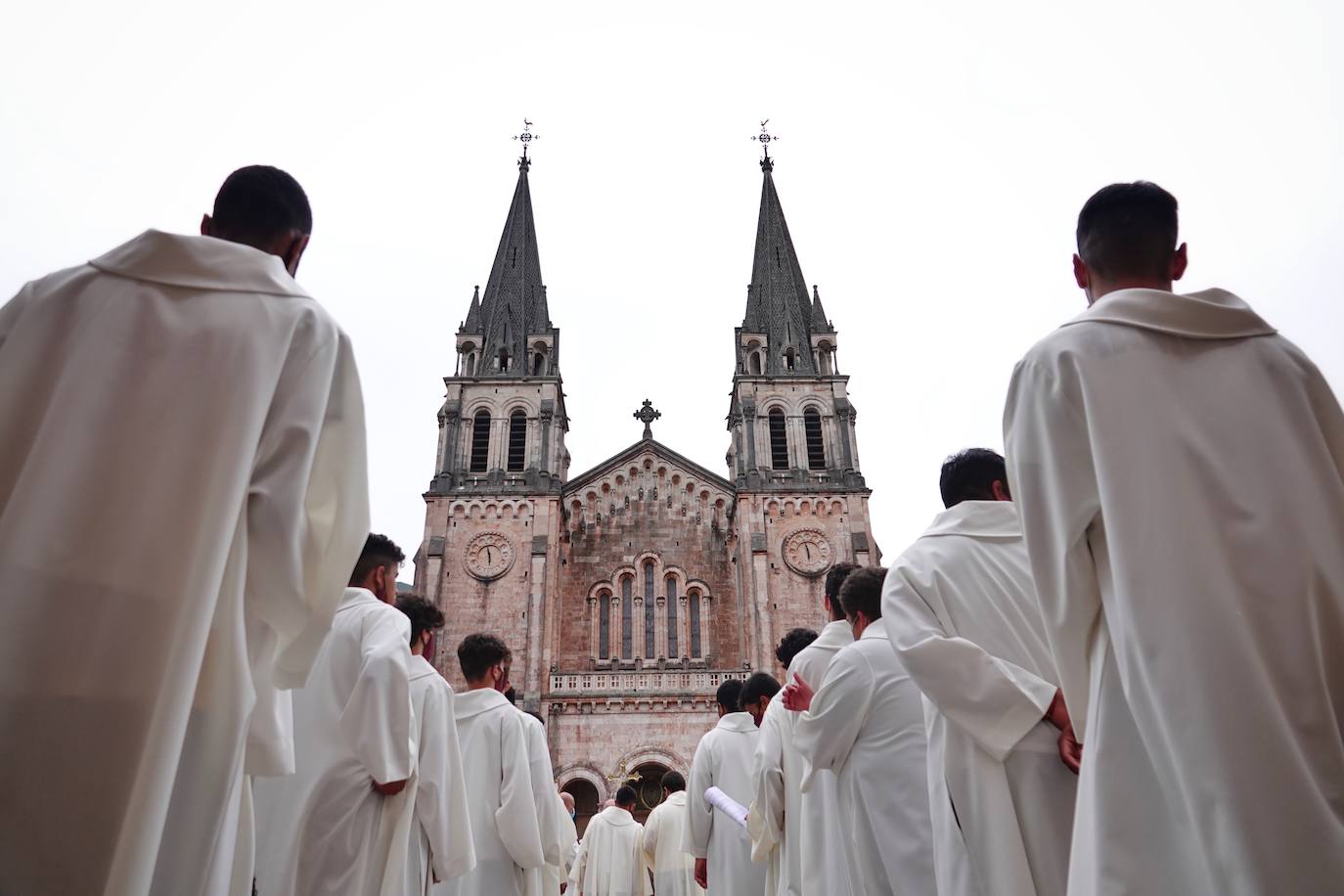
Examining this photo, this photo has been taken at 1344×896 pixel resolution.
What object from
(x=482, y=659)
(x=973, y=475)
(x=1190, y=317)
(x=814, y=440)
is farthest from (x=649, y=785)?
(x=1190, y=317)

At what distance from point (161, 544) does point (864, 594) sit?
3637 millimetres

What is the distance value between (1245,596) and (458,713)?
5.10 meters

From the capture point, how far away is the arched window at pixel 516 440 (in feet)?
97.2

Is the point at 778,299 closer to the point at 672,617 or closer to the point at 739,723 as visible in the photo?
the point at 672,617

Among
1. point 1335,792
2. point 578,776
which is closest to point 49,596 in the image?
point 1335,792

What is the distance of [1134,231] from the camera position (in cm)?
258

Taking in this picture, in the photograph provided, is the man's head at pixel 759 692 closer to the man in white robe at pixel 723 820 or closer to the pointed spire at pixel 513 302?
the man in white robe at pixel 723 820

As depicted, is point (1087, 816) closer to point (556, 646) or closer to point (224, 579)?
point (224, 579)

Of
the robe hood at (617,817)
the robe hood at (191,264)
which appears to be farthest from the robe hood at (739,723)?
the robe hood at (191,264)

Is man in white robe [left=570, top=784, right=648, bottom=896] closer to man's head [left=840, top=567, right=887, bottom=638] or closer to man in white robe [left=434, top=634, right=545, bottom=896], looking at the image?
man in white robe [left=434, top=634, right=545, bottom=896]

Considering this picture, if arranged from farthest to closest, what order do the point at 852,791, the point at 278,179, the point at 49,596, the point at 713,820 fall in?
the point at 713,820 < the point at 852,791 < the point at 278,179 < the point at 49,596

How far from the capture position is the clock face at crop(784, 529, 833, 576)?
27.2m

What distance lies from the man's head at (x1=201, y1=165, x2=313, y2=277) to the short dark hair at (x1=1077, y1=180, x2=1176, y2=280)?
2485mm

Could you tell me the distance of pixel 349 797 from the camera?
398 centimetres
